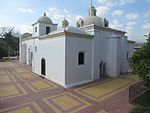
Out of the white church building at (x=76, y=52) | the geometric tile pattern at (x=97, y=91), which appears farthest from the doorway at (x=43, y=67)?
the geometric tile pattern at (x=97, y=91)

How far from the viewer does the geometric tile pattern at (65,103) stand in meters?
8.87

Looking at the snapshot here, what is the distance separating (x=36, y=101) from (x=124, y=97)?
7.13 metres

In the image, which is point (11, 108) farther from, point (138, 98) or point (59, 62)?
point (138, 98)

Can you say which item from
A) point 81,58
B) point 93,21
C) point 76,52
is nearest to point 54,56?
point 76,52

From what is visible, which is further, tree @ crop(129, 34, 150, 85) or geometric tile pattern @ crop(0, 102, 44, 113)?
geometric tile pattern @ crop(0, 102, 44, 113)

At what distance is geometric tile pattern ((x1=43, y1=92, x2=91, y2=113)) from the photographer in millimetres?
8867

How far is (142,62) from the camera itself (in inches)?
315

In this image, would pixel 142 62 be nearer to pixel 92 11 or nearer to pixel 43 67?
pixel 43 67

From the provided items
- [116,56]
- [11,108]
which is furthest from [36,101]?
[116,56]

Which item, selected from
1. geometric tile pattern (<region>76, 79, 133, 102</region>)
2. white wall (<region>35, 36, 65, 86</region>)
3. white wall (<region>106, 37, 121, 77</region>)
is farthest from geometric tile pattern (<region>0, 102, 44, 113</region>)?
white wall (<region>106, 37, 121, 77</region>)

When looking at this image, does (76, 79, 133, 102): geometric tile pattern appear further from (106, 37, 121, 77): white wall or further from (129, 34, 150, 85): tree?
(106, 37, 121, 77): white wall

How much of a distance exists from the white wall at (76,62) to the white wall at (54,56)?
0.53 m

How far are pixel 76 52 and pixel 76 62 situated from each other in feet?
3.64

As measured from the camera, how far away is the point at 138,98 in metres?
10.4
